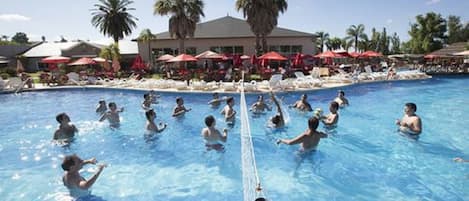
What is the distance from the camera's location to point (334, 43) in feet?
254

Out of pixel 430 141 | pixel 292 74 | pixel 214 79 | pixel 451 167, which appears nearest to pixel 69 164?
pixel 451 167

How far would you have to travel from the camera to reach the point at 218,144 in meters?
7.84

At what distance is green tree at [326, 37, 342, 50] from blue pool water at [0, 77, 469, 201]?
67.3 metres

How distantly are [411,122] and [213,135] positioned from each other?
520 cm

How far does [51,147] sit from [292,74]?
671 inches

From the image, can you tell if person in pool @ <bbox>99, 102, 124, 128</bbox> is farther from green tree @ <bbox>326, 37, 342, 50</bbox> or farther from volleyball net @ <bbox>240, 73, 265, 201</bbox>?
green tree @ <bbox>326, 37, 342, 50</bbox>

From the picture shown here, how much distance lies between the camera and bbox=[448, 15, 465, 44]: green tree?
211 ft

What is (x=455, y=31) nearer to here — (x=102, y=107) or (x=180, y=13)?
(x=180, y=13)

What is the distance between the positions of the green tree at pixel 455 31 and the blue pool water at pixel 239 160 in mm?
64271

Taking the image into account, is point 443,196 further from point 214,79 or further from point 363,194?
point 214,79

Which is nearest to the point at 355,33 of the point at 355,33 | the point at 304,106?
the point at 355,33

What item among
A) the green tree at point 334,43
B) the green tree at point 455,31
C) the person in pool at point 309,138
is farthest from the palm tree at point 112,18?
the green tree at point 455,31

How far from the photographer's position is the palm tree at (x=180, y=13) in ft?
97.2

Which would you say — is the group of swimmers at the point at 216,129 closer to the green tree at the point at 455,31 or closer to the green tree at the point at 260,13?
the green tree at the point at 260,13
